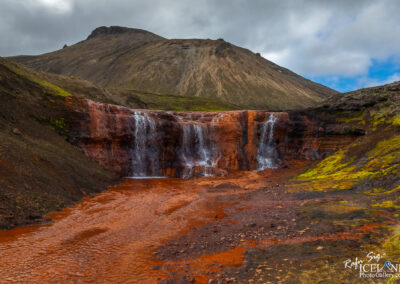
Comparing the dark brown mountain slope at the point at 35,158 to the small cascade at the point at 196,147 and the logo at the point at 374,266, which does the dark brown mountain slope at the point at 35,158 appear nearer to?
the small cascade at the point at 196,147

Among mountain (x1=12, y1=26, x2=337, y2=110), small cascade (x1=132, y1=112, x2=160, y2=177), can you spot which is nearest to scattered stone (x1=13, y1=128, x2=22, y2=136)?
small cascade (x1=132, y1=112, x2=160, y2=177)

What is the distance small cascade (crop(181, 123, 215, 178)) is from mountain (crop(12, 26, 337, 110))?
8950 centimetres

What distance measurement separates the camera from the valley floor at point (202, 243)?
7355mm

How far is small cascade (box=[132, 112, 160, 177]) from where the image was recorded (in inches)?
1310

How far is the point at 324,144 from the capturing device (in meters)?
38.0

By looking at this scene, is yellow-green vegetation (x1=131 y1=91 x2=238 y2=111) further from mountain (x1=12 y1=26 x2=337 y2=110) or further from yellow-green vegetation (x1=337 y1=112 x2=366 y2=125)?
yellow-green vegetation (x1=337 y1=112 x2=366 y2=125)

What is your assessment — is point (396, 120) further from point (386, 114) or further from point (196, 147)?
point (196, 147)

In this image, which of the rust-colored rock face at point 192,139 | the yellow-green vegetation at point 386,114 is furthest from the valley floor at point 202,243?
the yellow-green vegetation at point 386,114

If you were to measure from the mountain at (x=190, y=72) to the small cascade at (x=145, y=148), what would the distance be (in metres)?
92.2

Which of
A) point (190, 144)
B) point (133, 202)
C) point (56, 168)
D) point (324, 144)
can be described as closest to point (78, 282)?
point (133, 202)

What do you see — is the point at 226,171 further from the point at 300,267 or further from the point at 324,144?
the point at 300,267

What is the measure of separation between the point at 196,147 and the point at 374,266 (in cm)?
3307

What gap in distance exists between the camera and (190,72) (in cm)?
15200

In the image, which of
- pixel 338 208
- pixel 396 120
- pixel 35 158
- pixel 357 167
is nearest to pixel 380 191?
pixel 338 208
